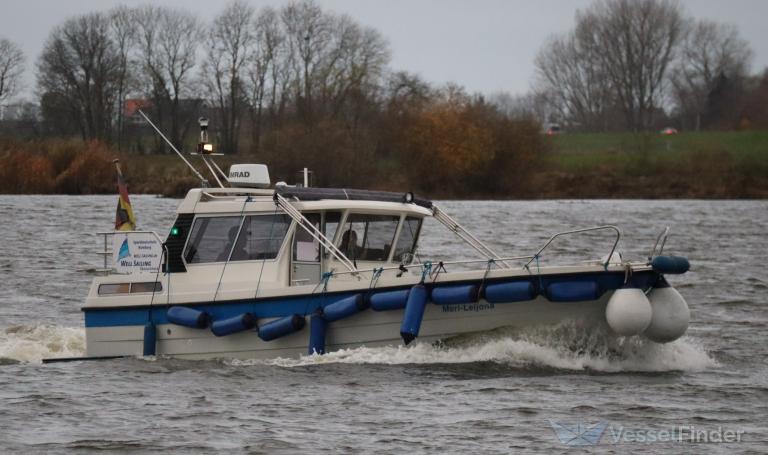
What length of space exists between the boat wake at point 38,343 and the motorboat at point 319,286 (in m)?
1.58

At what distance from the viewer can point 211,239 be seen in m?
18.5

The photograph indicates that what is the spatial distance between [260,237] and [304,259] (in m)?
0.67

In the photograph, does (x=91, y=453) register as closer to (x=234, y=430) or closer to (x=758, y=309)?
(x=234, y=430)

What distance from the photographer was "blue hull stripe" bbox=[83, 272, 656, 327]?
53.9 feet

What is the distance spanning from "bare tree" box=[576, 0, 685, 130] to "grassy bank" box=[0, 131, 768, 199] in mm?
24946

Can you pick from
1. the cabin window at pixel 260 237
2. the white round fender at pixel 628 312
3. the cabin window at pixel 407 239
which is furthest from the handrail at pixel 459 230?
the white round fender at pixel 628 312

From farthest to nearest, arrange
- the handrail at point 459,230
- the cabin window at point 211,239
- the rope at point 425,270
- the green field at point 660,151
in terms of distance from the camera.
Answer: the green field at point 660,151 → the handrail at point 459,230 → the cabin window at point 211,239 → the rope at point 425,270

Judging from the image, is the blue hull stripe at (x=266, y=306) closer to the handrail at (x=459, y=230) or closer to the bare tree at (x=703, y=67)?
the handrail at (x=459, y=230)

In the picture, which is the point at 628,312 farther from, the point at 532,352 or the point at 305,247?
the point at 305,247

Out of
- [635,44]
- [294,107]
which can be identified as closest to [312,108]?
[294,107]

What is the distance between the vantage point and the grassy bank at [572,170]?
192 feet

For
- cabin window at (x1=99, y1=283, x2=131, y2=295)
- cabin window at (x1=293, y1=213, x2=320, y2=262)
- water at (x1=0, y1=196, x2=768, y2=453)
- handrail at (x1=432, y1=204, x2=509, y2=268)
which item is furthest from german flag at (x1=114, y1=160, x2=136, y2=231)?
handrail at (x1=432, y1=204, x2=509, y2=268)

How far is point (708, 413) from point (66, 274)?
19.5 meters

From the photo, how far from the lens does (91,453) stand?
13438 mm
